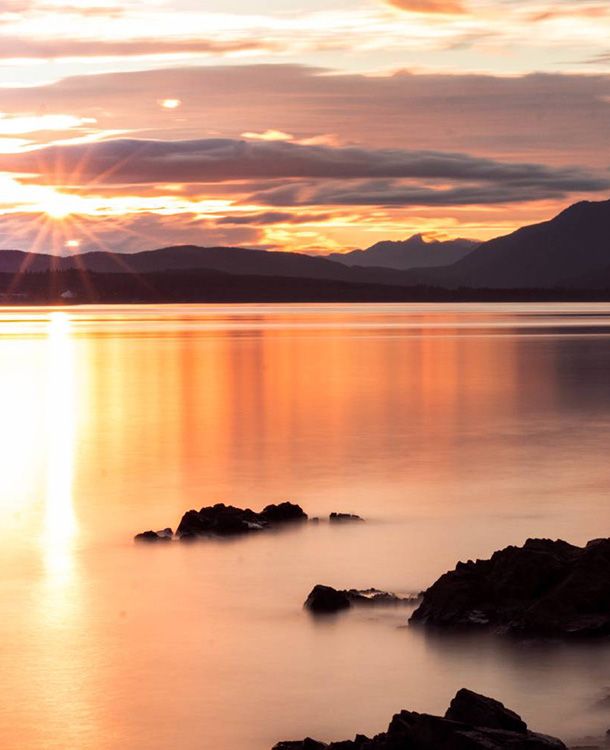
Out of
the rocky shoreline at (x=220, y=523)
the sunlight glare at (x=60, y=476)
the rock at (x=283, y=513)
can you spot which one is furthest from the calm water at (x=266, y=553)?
the rock at (x=283, y=513)

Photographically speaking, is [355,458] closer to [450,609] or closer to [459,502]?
[459,502]

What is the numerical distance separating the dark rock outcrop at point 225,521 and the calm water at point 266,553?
1.52 ft

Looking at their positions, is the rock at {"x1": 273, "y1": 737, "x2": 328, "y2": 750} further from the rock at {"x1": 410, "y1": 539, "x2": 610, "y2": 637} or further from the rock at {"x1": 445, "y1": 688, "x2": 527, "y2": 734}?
the rock at {"x1": 410, "y1": 539, "x2": 610, "y2": 637}

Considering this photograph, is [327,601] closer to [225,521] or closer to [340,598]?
[340,598]

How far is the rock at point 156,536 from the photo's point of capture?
17.1 metres

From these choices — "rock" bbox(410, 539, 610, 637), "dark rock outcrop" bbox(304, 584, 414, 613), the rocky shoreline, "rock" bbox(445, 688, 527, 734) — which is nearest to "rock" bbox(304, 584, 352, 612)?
"dark rock outcrop" bbox(304, 584, 414, 613)

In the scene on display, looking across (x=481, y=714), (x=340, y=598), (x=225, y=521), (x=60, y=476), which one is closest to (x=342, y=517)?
(x=225, y=521)

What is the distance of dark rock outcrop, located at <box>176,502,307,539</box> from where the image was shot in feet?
56.2

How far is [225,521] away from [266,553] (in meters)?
1.32

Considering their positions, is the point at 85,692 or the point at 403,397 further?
the point at 403,397

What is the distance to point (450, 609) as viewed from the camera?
12.5m

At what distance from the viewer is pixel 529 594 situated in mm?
12492

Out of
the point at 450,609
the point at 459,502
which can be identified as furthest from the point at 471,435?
the point at 450,609

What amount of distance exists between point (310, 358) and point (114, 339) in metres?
31.0
